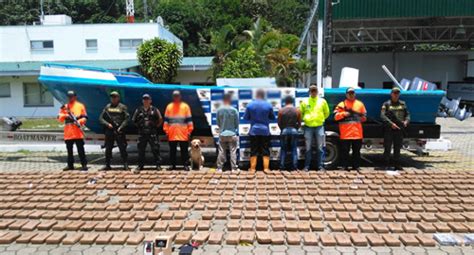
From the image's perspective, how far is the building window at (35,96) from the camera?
2495 cm

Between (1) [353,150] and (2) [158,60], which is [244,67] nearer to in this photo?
(2) [158,60]

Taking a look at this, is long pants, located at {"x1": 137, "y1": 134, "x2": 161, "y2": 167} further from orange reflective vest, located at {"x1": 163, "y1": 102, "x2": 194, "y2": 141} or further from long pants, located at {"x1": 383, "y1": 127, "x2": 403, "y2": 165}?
long pants, located at {"x1": 383, "y1": 127, "x2": 403, "y2": 165}

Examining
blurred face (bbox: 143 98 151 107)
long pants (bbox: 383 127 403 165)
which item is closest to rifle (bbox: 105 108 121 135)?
blurred face (bbox: 143 98 151 107)

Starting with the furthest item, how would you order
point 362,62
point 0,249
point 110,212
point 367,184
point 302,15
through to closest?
point 302,15, point 362,62, point 367,184, point 110,212, point 0,249

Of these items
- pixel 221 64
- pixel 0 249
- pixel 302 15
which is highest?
pixel 302 15

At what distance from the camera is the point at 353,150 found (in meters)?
8.52

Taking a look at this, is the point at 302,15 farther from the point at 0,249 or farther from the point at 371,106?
the point at 0,249

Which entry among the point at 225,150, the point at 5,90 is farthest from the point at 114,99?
the point at 5,90

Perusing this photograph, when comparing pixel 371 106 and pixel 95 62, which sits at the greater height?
pixel 95 62

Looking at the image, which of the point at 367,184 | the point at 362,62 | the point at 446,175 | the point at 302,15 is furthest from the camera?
the point at 302,15

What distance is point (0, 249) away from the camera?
457 centimetres

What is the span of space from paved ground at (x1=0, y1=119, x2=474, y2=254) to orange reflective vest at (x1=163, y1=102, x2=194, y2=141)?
86cm

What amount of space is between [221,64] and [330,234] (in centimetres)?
1804

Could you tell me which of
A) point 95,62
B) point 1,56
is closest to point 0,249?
point 95,62
